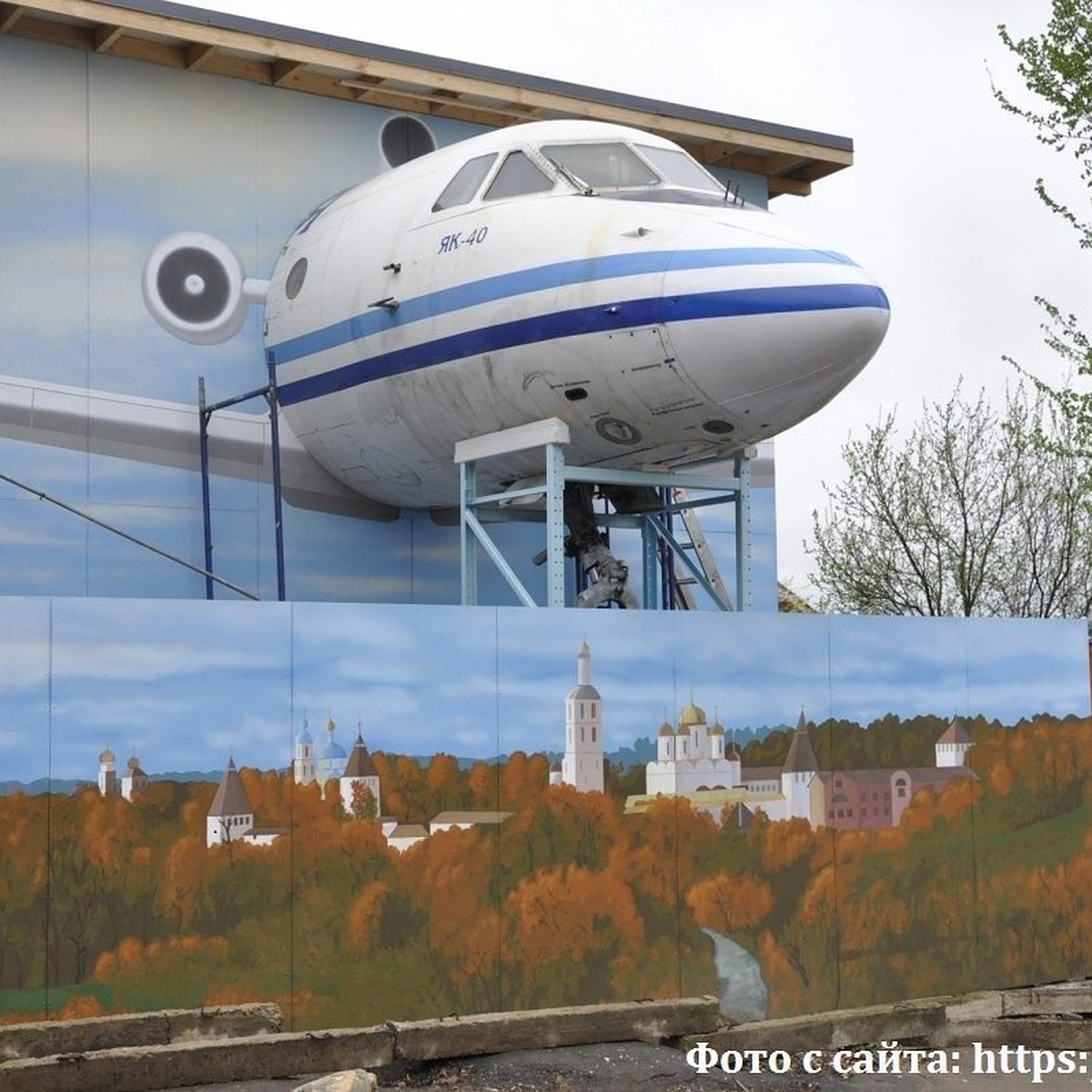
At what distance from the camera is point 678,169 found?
14555 mm

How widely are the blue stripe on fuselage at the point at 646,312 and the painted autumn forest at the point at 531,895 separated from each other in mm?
3278

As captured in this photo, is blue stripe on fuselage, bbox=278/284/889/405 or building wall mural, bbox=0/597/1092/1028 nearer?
building wall mural, bbox=0/597/1092/1028

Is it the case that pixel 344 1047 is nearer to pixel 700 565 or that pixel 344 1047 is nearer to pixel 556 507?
pixel 556 507

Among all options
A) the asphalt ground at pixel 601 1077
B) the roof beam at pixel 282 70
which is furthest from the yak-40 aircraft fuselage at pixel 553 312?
the asphalt ground at pixel 601 1077

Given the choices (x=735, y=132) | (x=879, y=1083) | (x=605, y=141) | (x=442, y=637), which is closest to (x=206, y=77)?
(x=605, y=141)

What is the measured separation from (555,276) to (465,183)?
169cm

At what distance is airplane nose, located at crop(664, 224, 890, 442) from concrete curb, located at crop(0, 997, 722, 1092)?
15.1 feet

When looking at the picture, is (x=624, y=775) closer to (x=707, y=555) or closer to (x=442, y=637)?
(x=442, y=637)

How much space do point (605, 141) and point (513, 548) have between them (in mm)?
4863

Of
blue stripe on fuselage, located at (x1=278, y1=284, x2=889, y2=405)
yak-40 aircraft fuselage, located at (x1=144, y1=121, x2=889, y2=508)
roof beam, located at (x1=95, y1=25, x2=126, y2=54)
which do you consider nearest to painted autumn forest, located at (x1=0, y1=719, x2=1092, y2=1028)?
yak-40 aircraft fuselage, located at (x1=144, y1=121, x2=889, y2=508)

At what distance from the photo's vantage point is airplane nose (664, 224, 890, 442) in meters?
13.0

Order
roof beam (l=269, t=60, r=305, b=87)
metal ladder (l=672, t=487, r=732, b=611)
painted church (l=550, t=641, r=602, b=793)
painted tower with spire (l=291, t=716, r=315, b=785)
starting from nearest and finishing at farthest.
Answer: painted tower with spire (l=291, t=716, r=315, b=785)
painted church (l=550, t=641, r=602, b=793)
metal ladder (l=672, t=487, r=732, b=611)
roof beam (l=269, t=60, r=305, b=87)

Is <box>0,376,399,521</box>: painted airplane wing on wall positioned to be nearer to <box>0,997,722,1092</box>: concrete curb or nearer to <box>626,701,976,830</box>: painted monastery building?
<box>626,701,976,830</box>: painted monastery building

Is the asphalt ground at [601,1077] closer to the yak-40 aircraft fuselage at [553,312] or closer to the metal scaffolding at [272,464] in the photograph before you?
the yak-40 aircraft fuselage at [553,312]
